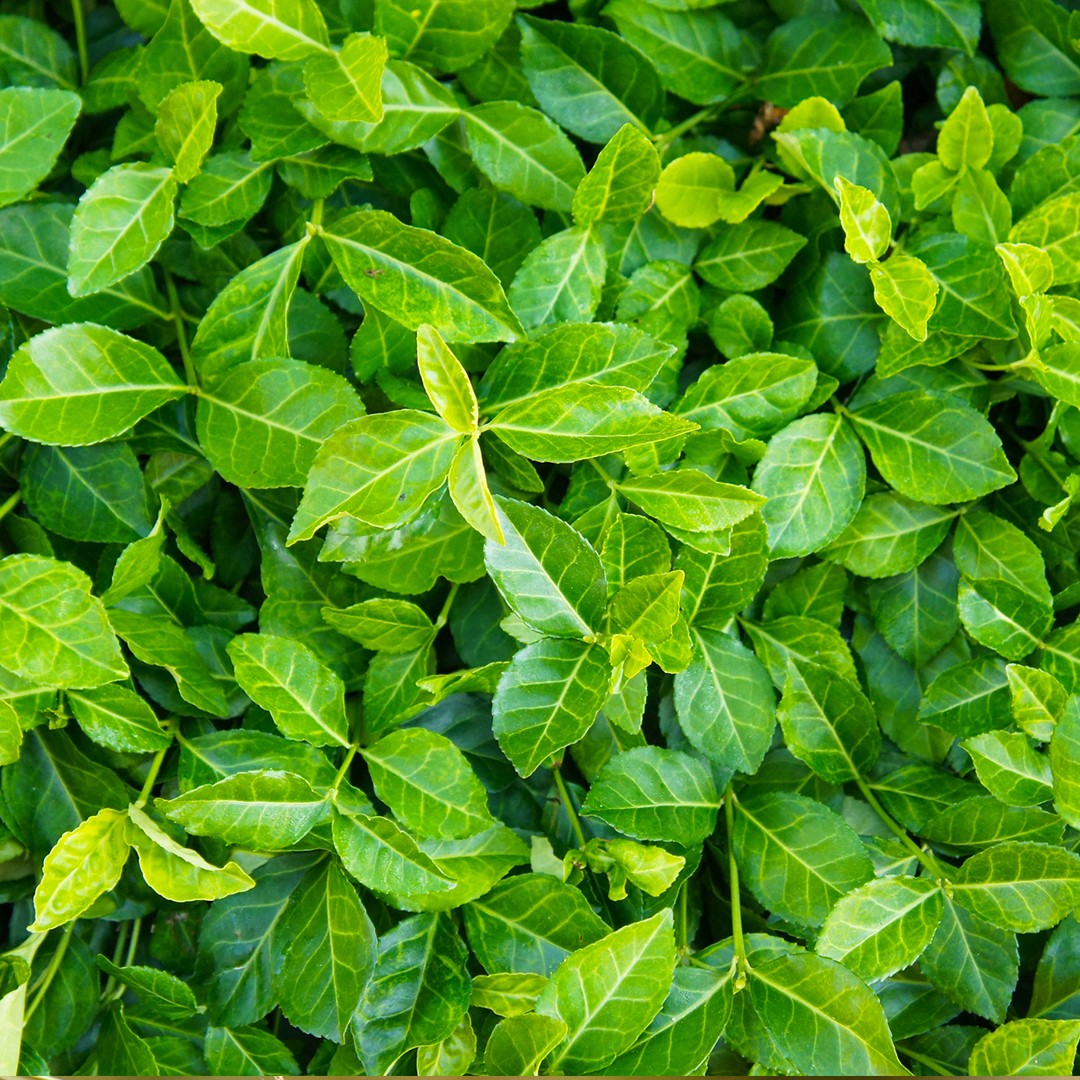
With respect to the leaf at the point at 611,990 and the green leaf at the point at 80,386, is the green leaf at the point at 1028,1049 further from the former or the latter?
the green leaf at the point at 80,386

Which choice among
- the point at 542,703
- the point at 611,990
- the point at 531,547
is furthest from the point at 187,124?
the point at 611,990

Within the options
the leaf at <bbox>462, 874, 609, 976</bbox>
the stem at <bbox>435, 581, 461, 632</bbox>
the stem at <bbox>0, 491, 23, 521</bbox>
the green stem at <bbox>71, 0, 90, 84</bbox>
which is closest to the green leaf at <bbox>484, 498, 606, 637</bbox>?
the stem at <bbox>435, 581, 461, 632</bbox>

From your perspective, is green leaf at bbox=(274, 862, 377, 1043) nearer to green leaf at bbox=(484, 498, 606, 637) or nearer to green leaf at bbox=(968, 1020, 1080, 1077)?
green leaf at bbox=(484, 498, 606, 637)

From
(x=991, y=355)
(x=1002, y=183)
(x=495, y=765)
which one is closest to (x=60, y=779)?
(x=495, y=765)

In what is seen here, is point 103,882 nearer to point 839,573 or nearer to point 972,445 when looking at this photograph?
point 839,573

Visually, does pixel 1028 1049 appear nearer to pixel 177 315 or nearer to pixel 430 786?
pixel 430 786

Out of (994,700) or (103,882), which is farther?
(994,700)

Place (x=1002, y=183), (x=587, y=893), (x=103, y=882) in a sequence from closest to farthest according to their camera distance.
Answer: (x=103, y=882) → (x=587, y=893) → (x=1002, y=183)

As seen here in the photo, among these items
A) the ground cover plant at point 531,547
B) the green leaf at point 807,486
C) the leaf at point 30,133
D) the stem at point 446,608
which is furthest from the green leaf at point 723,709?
the leaf at point 30,133
